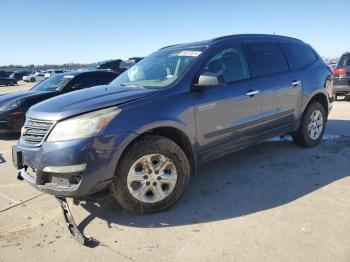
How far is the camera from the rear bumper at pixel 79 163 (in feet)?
10.7

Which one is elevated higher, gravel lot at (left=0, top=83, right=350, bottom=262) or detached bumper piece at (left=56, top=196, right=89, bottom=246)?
detached bumper piece at (left=56, top=196, right=89, bottom=246)

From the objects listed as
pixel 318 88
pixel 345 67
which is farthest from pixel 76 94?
pixel 345 67

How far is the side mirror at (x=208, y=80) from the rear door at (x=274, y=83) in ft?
3.12

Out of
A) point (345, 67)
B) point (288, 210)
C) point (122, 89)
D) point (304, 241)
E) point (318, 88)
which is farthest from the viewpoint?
point (345, 67)

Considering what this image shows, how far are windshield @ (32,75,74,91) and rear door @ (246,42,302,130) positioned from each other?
5070mm

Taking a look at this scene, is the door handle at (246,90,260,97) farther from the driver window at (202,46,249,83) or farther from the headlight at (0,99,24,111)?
the headlight at (0,99,24,111)

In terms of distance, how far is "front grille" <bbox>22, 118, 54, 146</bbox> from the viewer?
3500 mm

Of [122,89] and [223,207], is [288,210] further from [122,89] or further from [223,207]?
[122,89]

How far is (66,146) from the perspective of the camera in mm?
3273

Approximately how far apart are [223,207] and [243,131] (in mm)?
1162

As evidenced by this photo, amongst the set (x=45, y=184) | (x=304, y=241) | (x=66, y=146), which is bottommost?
(x=304, y=241)

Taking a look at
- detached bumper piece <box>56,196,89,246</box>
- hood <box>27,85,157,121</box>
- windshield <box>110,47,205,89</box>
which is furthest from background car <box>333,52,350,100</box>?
detached bumper piece <box>56,196,89,246</box>

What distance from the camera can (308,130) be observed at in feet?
19.2

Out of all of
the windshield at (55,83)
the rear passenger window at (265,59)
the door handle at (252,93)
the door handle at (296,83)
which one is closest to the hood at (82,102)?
the door handle at (252,93)
